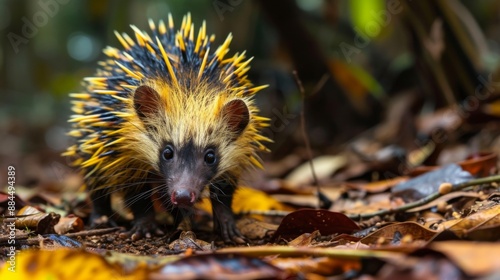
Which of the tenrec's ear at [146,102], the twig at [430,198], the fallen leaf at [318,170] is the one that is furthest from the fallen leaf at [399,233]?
the fallen leaf at [318,170]

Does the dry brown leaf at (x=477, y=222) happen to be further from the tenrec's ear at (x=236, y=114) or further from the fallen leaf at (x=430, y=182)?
the tenrec's ear at (x=236, y=114)

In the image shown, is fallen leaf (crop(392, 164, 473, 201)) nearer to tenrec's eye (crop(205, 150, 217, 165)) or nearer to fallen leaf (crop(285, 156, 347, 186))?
tenrec's eye (crop(205, 150, 217, 165))

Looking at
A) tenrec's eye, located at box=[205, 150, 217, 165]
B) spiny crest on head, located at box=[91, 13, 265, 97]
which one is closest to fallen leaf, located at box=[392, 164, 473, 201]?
spiny crest on head, located at box=[91, 13, 265, 97]

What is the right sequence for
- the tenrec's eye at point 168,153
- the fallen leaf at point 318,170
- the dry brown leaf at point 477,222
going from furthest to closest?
the fallen leaf at point 318,170 < the tenrec's eye at point 168,153 < the dry brown leaf at point 477,222

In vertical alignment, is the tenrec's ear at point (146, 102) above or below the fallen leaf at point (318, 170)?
above

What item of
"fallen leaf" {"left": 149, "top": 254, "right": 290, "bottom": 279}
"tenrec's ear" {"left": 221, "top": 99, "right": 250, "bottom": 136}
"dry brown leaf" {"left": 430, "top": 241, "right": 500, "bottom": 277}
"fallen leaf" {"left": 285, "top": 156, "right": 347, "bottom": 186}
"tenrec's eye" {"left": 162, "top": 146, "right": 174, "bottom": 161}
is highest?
"tenrec's ear" {"left": 221, "top": 99, "right": 250, "bottom": 136}

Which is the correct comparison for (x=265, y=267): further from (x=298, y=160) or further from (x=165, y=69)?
(x=298, y=160)

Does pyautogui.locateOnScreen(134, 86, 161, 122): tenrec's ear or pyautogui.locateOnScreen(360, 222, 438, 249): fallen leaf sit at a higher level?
pyautogui.locateOnScreen(134, 86, 161, 122): tenrec's ear

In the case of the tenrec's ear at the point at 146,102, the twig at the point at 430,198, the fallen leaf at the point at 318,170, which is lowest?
the fallen leaf at the point at 318,170
